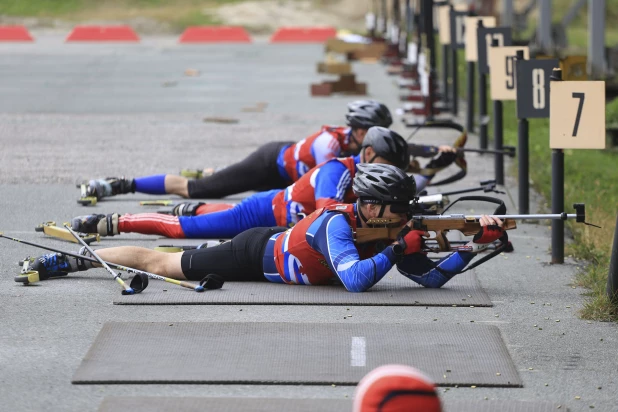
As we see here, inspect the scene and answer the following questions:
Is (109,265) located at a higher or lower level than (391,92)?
higher

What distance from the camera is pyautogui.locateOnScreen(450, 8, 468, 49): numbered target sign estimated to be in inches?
840

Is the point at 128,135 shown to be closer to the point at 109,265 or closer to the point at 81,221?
the point at 81,221

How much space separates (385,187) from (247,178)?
4.07 metres

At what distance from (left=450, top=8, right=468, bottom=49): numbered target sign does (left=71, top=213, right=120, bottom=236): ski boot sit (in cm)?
1169

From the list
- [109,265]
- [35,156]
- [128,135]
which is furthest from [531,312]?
[128,135]

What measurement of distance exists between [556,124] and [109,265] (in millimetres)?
3891

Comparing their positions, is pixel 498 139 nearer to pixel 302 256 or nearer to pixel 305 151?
pixel 305 151

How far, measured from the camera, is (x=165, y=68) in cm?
3188

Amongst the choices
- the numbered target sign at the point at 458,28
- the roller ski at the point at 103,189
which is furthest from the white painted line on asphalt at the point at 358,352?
the numbered target sign at the point at 458,28

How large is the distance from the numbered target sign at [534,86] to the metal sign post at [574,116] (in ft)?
4.26

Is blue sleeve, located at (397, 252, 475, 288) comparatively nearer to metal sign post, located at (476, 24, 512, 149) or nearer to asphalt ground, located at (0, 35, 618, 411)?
asphalt ground, located at (0, 35, 618, 411)

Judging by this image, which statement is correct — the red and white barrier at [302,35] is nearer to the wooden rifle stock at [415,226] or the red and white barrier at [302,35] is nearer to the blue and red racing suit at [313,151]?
the blue and red racing suit at [313,151]

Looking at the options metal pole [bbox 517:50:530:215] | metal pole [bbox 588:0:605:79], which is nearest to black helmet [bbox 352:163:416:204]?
metal pole [bbox 517:50:530:215]

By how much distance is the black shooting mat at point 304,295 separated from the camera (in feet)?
28.8
